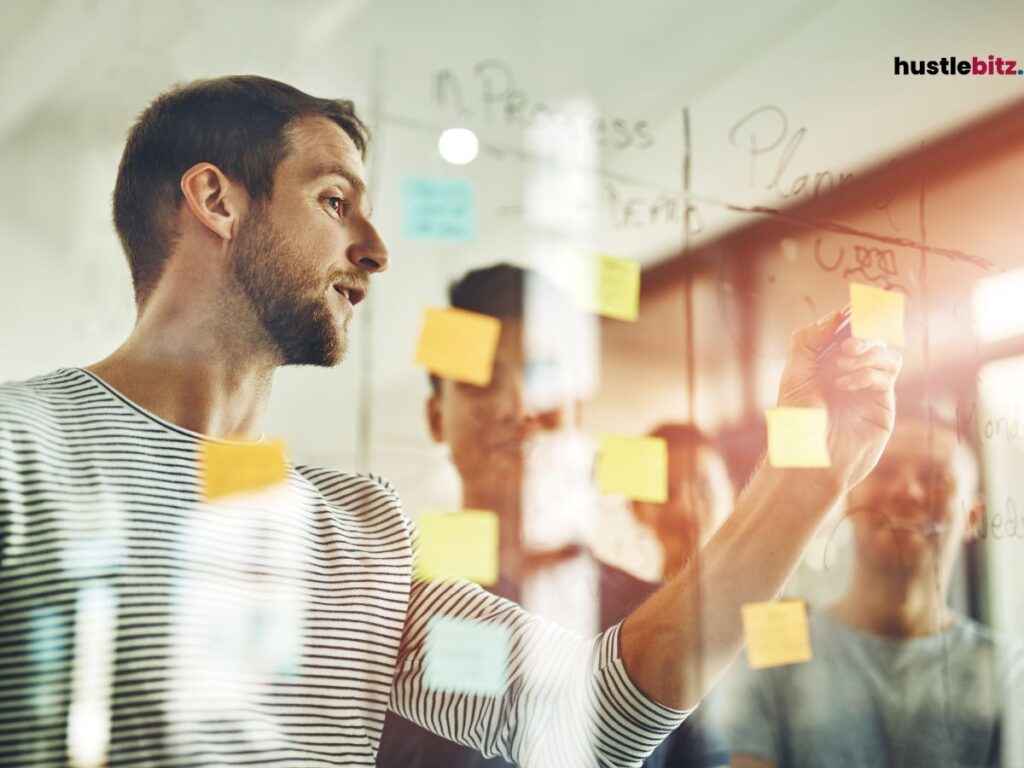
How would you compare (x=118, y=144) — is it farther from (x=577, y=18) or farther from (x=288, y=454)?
(x=577, y=18)

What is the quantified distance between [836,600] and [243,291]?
94 cm

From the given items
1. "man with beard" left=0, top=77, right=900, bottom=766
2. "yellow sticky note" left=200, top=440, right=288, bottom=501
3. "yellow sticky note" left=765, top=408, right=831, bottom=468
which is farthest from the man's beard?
"yellow sticky note" left=765, top=408, right=831, bottom=468

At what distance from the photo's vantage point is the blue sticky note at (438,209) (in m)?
1.13

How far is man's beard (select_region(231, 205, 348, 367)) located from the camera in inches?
39.3

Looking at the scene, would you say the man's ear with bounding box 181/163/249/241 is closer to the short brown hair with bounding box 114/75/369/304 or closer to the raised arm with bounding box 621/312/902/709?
the short brown hair with bounding box 114/75/369/304

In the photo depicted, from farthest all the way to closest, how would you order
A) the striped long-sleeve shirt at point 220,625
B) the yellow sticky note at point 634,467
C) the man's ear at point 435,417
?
the yellow sticky note at point 634,467, the man's ear at point 435,417, the striped long-sleeve shirt at point 220,625

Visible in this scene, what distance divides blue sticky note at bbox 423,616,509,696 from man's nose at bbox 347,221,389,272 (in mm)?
420

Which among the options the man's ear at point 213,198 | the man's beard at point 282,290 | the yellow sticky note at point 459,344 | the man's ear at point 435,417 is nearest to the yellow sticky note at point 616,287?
the yellow sticky note at point 459,344

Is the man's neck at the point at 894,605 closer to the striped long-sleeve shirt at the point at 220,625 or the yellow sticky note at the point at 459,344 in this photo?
the striped long-sleeve shirt at the point at 220,625

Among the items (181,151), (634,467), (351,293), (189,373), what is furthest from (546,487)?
(181,151)

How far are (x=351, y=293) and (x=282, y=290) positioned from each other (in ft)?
0.30

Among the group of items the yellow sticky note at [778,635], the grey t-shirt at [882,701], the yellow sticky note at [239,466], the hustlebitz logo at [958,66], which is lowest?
the grey t-shirt at [882,701]

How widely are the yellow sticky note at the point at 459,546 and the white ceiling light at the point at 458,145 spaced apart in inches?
17.5

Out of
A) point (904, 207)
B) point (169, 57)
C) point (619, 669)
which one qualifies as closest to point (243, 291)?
point (169, 57)
